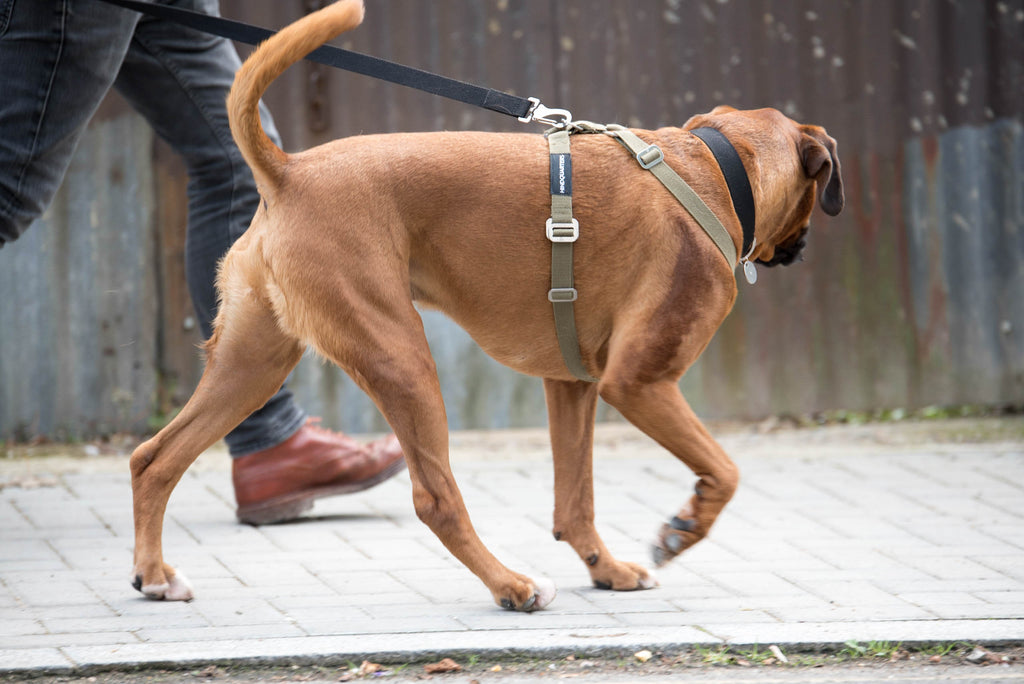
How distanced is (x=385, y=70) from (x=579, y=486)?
4.35 ft

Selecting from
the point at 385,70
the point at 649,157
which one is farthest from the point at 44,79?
the point at 649,157

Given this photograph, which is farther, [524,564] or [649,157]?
[524,564]

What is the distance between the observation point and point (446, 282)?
313cm

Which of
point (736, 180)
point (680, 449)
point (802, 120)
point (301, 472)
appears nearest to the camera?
point (680, 449)

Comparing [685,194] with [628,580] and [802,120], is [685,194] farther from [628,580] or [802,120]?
[802,120]

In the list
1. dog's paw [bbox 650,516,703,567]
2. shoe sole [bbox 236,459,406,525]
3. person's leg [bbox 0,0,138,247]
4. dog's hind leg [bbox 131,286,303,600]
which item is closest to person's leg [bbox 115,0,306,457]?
shoe sole [bbox 236,459,406,525]

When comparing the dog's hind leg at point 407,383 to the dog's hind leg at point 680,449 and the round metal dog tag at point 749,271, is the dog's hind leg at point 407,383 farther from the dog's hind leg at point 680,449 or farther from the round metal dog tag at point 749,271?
the round metal dog tag at point 749,271

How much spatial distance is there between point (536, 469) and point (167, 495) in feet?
6.60

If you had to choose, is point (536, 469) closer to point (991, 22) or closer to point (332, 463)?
point (332, 463)

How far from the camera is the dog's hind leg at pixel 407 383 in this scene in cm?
296

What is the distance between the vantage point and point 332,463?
164 inches

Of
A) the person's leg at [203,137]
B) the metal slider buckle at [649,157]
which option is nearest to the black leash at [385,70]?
the metal slider buckle at [649,157]

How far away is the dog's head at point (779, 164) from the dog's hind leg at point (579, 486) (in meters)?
0.70

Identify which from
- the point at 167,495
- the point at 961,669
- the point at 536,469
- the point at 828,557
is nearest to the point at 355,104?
the point at 536,469
